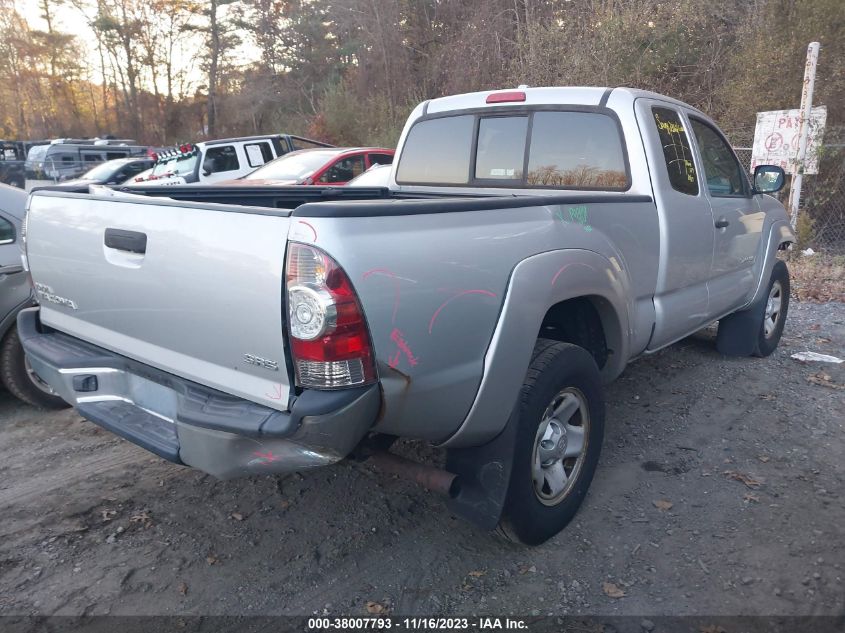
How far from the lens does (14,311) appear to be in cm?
441

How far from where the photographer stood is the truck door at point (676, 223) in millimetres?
3719

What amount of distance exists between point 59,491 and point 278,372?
2.06 metres

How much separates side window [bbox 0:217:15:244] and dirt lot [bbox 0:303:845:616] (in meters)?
Result: 1.30

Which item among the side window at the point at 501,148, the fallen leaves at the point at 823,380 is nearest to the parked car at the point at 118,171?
the side window at the point at 501,148

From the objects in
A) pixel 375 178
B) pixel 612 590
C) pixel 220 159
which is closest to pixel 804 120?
pixel 375 178

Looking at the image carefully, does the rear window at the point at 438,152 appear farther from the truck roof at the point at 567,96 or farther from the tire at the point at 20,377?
the tire at the point at 20,377

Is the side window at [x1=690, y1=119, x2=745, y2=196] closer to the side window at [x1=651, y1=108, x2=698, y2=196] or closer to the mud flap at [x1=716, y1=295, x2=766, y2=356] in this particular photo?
the side window at [x1=651, y1=108, x2=698, y2=196]

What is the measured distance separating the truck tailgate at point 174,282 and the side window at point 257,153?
11.1 m

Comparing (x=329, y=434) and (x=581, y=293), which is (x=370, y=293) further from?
(x=581, y=293)

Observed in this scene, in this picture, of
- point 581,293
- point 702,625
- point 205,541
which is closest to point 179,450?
point 205,541

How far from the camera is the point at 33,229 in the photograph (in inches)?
123

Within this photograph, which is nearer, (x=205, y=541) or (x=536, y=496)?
(x=536, y=496)

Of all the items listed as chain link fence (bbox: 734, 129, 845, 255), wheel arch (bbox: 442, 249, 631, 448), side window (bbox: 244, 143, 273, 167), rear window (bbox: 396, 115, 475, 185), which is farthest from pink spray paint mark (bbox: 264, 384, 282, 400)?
side window (bbox: 244, 143, 273, 167)

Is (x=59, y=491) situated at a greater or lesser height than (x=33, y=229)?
lesser
